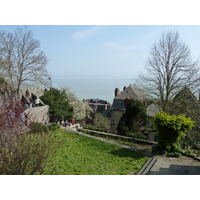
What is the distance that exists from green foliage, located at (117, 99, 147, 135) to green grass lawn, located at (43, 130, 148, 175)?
197 inches

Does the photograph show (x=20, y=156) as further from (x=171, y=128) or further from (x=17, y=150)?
(x=171, y=128)

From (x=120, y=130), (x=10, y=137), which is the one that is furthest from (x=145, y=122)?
(x=10, y=137)

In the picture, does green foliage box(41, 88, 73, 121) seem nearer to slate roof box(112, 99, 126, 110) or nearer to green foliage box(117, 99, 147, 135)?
green foliage box(117, 99, 147, 135)

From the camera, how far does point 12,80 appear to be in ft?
61.9

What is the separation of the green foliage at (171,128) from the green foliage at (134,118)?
5.77 m

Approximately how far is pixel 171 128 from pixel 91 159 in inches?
168

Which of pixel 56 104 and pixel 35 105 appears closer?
pixel 56 104

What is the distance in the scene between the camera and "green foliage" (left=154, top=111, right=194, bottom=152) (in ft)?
30.7

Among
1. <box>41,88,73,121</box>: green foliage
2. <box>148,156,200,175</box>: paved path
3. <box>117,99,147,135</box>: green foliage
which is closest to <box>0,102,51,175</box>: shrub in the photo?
<box>148,156,200,175</box>: paved path

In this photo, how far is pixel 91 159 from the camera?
825 centimetres

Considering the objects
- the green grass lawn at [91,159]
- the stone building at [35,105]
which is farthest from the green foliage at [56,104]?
the green grass lawn at [91,159]

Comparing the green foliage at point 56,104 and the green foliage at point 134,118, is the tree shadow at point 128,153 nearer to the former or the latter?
the green foliage at point 134,118

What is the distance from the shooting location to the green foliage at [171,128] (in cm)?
937

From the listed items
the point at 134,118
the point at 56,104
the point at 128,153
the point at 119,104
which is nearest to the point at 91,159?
the point at 128,153
